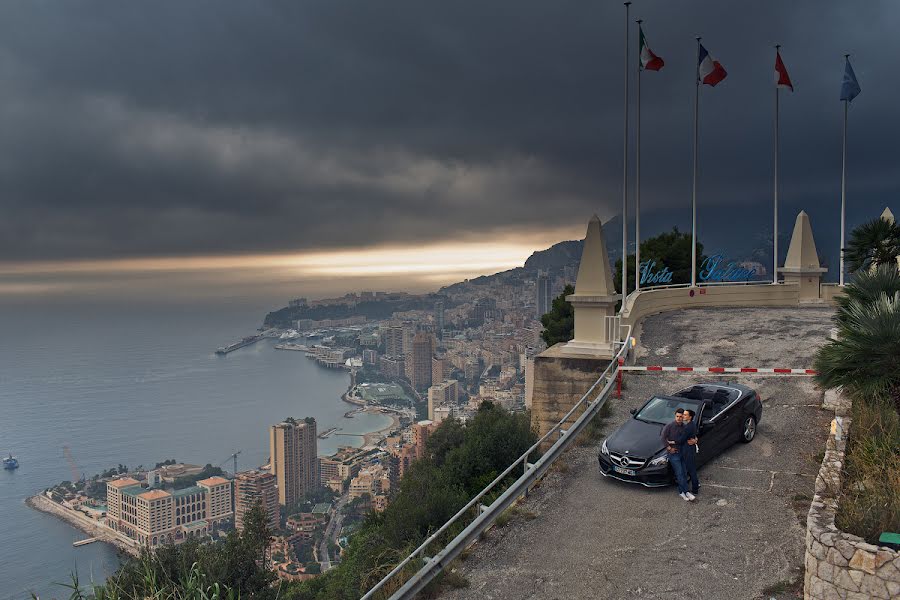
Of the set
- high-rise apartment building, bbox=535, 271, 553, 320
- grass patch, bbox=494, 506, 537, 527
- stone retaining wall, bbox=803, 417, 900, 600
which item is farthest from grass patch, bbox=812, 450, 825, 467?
high-rise apartment building, bbox=535, 271, 553, 320

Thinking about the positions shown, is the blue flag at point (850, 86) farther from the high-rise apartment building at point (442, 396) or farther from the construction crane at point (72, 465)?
the construction crane at point (72, 465)

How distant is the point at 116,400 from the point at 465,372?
2871 inches

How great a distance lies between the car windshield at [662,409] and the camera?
9727 mm

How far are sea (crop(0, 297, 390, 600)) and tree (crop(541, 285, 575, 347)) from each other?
23.7 meters

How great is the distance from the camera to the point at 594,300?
16.3 metres

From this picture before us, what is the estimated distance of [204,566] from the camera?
13.8 meters

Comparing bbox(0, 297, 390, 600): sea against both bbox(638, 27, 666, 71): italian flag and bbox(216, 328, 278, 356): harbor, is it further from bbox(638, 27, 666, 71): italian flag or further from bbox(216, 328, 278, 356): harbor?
bbox(638, 27, 666, 71): italian flag

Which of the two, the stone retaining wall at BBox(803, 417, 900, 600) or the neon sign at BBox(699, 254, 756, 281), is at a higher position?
the neon sign at BBox(699, 254, 756, 281)

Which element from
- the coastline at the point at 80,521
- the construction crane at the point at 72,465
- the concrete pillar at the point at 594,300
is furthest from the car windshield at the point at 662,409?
the construction crane at the point at 72,465

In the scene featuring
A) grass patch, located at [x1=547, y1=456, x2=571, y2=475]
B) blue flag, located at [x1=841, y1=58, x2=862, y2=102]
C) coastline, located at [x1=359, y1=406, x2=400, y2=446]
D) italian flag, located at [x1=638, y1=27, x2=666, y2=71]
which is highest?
blue flag, located at [x1=841, y1=58, x2=862, y2=102]

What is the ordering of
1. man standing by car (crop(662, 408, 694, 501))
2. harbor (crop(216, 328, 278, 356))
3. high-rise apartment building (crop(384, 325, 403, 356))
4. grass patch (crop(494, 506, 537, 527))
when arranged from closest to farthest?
grass patch (crop(494, 506, 537, 527)) < man standing by car (crop(662, 408, 694, 501)) < high-rise apartment building (crop(384, 325, 403, 356)) < harbor (crop(216, 328, 278, 356))

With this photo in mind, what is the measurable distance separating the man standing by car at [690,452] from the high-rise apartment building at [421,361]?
324 ft

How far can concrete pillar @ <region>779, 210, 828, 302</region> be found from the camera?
28219 mm

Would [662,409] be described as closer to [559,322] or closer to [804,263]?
[804,263]
